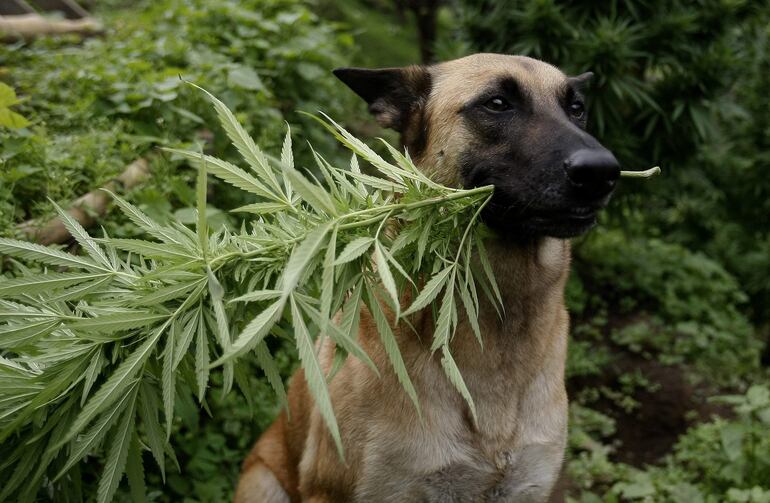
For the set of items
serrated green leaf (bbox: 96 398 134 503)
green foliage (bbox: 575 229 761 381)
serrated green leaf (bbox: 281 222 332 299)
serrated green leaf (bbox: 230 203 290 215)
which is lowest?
green foliage (bbox: 575 229 761 381)

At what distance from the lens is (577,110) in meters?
2.95

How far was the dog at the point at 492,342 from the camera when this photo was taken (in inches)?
92.6

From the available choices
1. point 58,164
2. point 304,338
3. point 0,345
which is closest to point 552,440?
point 304,338

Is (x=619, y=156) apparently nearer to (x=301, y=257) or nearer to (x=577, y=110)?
(x=577, y=110)

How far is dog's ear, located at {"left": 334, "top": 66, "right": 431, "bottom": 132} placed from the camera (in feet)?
9.49

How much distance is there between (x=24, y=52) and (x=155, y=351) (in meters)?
3.59

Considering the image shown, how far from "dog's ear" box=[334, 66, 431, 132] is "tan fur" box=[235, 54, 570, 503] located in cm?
11

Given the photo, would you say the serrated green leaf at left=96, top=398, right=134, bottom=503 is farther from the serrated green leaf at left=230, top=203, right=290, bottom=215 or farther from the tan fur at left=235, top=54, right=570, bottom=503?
the tan fur at left=235, top=54, right=570, bottom=503

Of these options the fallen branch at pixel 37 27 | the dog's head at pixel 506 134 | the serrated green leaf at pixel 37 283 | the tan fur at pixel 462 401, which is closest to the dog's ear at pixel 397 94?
the dog's head at pixel 506 134

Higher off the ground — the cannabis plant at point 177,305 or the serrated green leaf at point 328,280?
the serrated green leaf at point 328,280

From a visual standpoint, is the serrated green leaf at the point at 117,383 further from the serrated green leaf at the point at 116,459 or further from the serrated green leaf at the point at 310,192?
the serrated green leaf at the point at 310,192

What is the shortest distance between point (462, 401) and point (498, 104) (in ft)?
3.55

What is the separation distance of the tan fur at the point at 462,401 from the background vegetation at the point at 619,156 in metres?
0.63

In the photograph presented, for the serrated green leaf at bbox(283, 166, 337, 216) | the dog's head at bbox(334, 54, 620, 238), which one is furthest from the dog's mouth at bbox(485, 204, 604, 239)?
the serrated green leaf at bbox(283, 166, 337, 216)
